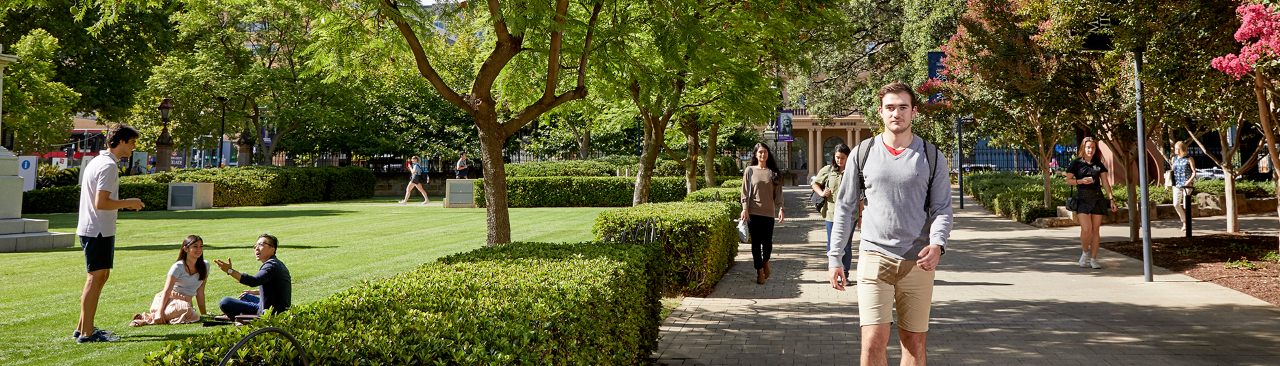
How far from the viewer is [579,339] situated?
10.3 ft

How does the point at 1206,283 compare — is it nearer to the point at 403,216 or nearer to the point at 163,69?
the point at 403,216

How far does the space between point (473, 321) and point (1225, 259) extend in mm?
10866

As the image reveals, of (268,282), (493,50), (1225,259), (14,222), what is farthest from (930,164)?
(14,222)

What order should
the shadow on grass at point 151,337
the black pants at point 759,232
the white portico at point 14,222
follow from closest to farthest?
the shadow on grass at point 151,337 < the black pants at point 759,232 < the white portico at point 14,222

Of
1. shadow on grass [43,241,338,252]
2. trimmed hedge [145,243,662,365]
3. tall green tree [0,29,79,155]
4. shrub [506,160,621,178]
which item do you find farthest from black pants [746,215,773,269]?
tall green tree [0,29,79,155]

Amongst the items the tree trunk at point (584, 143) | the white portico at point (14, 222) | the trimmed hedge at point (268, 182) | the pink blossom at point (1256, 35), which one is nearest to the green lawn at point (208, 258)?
the white portico at point (14, 222)

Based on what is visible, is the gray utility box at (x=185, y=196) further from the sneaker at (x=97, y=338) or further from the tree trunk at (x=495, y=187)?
the tree trunk at (x=495, y=187)

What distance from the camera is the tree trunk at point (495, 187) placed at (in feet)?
22.9

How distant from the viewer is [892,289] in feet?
12.5

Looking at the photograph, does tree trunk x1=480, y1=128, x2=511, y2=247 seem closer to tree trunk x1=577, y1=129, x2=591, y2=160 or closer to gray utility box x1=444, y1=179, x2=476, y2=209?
gray utility box x1=444, y1=179, x2=476, y2=209

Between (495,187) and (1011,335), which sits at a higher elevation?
(495,187)

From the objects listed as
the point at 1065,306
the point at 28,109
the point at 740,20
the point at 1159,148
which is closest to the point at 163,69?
the point at 28,109

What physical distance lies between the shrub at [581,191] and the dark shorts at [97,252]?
19187 millimetres

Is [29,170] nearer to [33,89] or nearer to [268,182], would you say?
[33,89]
